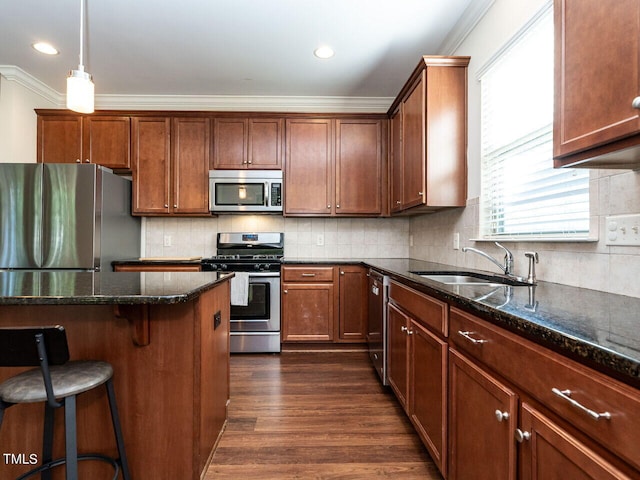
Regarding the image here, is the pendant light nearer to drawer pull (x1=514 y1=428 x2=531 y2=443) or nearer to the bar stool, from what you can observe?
the bar stool

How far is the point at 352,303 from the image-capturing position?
3.40 m

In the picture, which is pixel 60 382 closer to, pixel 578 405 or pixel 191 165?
pixel 578 405

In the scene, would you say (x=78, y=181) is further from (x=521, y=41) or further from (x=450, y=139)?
(x=521, y=41)

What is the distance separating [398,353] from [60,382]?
1.68 meters

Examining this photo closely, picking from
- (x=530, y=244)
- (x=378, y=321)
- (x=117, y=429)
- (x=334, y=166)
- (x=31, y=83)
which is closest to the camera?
(x=117, y=429)

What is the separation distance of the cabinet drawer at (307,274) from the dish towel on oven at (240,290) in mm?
369

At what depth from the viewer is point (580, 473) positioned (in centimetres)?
73

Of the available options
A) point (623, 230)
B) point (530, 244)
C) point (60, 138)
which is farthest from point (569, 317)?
point (60, 138)

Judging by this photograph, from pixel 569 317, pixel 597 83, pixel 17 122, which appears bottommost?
pixel 569 317

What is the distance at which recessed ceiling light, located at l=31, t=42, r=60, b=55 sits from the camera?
2.86 m

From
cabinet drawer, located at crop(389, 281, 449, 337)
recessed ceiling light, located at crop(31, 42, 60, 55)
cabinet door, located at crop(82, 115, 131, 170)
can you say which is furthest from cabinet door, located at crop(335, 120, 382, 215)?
recessed ceiling light, located at crop(31, 42, 60, 55)

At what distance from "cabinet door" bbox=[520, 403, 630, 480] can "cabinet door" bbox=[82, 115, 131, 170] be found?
3931 mm

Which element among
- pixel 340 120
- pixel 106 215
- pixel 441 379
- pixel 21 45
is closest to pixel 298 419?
pixel 441 379

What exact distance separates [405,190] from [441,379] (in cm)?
188
